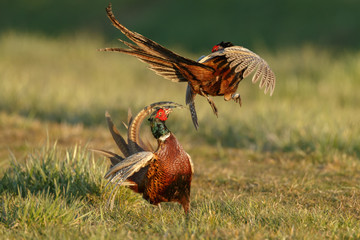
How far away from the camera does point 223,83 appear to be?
3666 mm

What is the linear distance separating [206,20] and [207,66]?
662 inches

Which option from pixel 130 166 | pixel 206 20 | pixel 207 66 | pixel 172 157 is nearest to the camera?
pixel 207 66

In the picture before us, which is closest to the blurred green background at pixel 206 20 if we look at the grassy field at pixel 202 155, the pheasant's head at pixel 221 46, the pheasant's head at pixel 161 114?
the grassy field at pixel 202 155

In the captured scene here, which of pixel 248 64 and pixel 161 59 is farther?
pixel 161 59

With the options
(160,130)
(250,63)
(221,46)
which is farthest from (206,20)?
(250,63)

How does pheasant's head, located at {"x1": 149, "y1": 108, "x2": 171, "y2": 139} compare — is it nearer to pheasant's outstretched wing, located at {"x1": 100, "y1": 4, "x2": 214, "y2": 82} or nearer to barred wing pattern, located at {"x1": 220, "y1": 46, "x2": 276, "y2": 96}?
pheasant's outstretched wing, located at {"x1": 100, "y1": 4, "x2": 214, "y2": 82}

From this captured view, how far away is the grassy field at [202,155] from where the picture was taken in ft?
11.7

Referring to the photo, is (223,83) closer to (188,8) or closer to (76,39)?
(76,39)

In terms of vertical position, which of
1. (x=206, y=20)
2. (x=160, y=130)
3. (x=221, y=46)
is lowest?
(x=160, y=130)

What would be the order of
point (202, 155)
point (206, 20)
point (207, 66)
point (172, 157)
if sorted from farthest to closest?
point (206, 20) → point (202, 155) → point (172, 157) → point (207, 66)

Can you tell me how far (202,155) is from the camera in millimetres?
6527

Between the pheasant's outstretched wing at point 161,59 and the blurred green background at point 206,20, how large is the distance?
1231 cm

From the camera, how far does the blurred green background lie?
16984 mm

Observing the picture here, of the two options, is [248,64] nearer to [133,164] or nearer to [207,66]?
[207,66]
